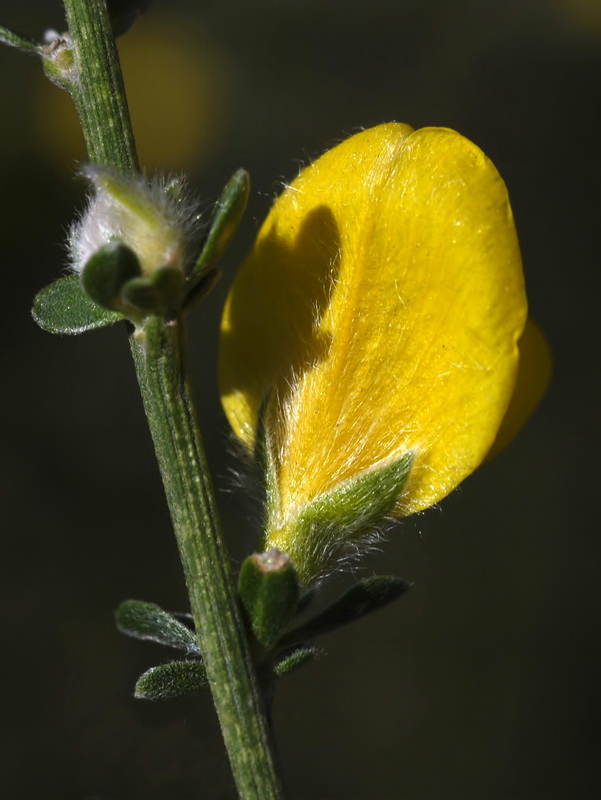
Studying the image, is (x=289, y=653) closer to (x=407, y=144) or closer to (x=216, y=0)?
(x=407, y=144)

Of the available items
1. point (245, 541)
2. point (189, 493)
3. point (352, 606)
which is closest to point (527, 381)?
point (352, 606)

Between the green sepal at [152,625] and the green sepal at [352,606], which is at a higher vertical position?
the green sepal at [152,625]

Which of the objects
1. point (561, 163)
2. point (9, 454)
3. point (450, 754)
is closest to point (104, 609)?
point (9, 454)

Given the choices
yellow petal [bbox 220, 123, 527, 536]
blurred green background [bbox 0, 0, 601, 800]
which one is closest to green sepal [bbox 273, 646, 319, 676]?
yellow petal [bbox 220, 123, 527, 536]

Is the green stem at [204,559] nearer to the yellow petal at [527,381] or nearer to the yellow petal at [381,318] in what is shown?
the yellow petal at [381,318]

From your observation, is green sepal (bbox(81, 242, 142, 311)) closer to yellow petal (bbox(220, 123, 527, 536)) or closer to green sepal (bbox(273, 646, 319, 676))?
yellow petal (bbox(220, 123, 527, 536))

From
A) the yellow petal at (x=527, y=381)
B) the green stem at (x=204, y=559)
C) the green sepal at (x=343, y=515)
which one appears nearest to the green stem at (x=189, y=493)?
the green stem at (x=204, y=559)
